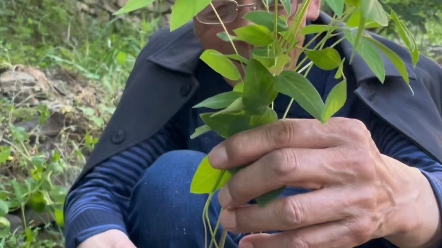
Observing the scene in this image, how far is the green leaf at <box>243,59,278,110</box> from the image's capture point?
2.04ft

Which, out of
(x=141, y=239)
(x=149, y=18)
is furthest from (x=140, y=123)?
(x=149, y=18)

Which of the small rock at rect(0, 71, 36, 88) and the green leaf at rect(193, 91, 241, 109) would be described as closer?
the green leaf at rect(193, 91, 241, 109)

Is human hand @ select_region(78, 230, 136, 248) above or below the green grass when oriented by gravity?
above

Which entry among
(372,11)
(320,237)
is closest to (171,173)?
(320,237)

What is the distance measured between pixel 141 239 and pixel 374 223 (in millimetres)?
425

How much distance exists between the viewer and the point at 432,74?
1.17 m

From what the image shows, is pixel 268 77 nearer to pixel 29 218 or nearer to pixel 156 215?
pixel 156 215

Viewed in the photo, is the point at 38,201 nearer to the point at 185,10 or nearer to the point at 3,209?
the point at 3,209

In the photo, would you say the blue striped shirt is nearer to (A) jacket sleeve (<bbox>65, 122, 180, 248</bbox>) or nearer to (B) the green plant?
(A) jacket sleeve (<bbox>65, 122, 180, 248</bbox>)

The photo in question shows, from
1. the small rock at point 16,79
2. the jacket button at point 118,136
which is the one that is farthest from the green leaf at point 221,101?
the small rock at point 16,79

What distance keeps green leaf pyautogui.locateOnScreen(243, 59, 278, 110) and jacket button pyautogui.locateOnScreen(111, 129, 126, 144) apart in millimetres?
599

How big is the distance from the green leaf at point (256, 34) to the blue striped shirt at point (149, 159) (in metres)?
0.42

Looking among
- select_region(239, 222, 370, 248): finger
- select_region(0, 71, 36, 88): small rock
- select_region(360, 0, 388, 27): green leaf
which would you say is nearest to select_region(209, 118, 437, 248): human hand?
select_region(239, 222, 370, 248): finger

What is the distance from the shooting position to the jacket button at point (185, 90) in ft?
3.94
